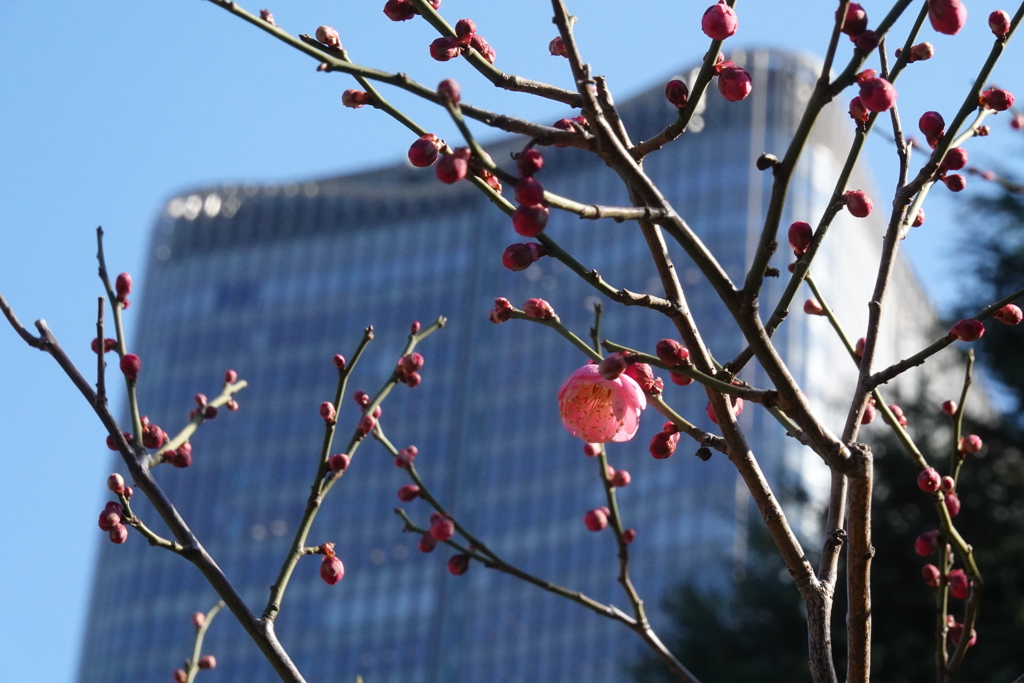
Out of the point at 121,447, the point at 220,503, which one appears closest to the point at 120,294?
the point at 121,447

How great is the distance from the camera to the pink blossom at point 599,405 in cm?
167

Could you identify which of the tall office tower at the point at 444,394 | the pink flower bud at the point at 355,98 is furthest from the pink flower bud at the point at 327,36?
the tall office tower at the point at 444,394

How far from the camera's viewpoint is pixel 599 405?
172 centimetres

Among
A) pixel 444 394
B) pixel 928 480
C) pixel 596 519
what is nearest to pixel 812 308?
pixel 928 480

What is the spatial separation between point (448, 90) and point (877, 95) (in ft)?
1.57

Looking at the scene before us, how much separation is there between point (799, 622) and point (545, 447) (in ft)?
113

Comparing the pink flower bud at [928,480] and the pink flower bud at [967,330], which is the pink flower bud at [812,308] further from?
the pink flower bud at [967,330]

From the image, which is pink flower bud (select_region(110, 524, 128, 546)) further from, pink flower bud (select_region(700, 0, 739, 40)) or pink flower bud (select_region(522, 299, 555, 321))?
pink flower bud (select_region(700, 0, 739, 40))

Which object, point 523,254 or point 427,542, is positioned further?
point 427,542

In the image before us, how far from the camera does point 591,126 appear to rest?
1.34 meters

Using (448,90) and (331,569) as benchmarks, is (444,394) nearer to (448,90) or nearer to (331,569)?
(331,569)

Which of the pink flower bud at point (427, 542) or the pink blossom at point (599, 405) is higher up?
the pink blossom at point (599, 405)

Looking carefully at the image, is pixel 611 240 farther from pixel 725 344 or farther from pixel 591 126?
pixel 591 126

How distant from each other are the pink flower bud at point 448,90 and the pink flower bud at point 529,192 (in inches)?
4.8
